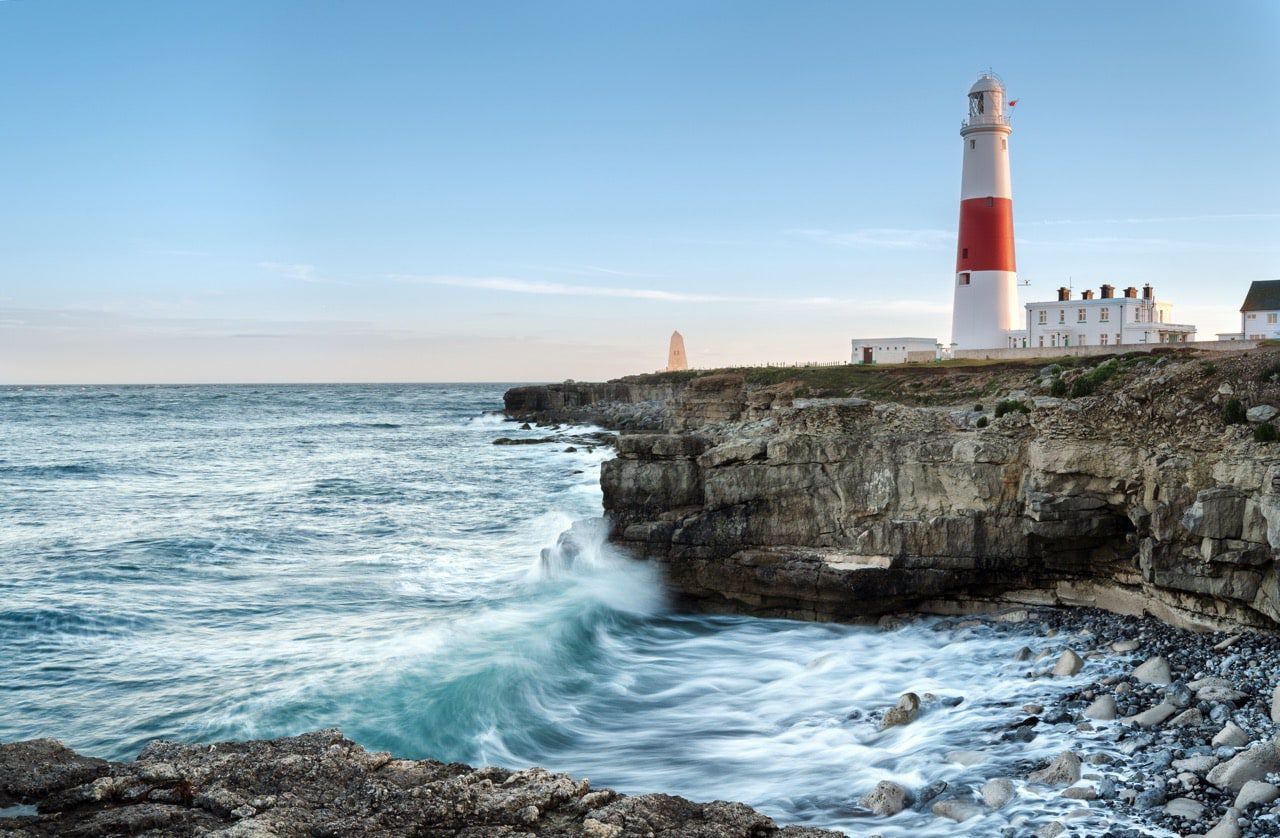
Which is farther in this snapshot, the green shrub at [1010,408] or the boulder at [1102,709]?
the green shrub at [1010,408]

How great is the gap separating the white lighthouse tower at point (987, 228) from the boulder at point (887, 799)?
38359mm

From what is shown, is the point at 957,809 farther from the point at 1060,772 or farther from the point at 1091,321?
the point at 1091,321

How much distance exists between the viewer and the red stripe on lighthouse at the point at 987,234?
4241cm

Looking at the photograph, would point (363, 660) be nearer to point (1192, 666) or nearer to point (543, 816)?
point (543, 816)

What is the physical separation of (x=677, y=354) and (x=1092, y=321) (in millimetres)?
50733

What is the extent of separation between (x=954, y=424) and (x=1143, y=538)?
380 centimetres

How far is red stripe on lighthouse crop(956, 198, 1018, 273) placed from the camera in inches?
1670

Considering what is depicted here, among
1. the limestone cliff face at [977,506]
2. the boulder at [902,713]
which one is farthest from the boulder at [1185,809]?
the limestone cliff face at [977,506]

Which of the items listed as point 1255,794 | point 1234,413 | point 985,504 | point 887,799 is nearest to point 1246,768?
point 1255,794

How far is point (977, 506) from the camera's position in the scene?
49.4 ft

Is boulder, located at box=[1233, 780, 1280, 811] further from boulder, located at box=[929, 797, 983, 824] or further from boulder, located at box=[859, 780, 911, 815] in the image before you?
boulder, located at box=[859, 780, 911, 815]

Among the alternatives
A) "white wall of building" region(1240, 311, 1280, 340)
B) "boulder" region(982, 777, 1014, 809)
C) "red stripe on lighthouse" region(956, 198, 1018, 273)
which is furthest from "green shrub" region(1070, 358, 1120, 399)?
"white wall of building" region(1240, 311, 1280, 340)

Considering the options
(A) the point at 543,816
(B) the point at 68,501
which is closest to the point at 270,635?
(A) the point at 543,816

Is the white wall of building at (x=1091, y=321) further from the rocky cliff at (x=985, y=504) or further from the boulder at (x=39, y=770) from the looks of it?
the boulder at (x=39, y=770)
